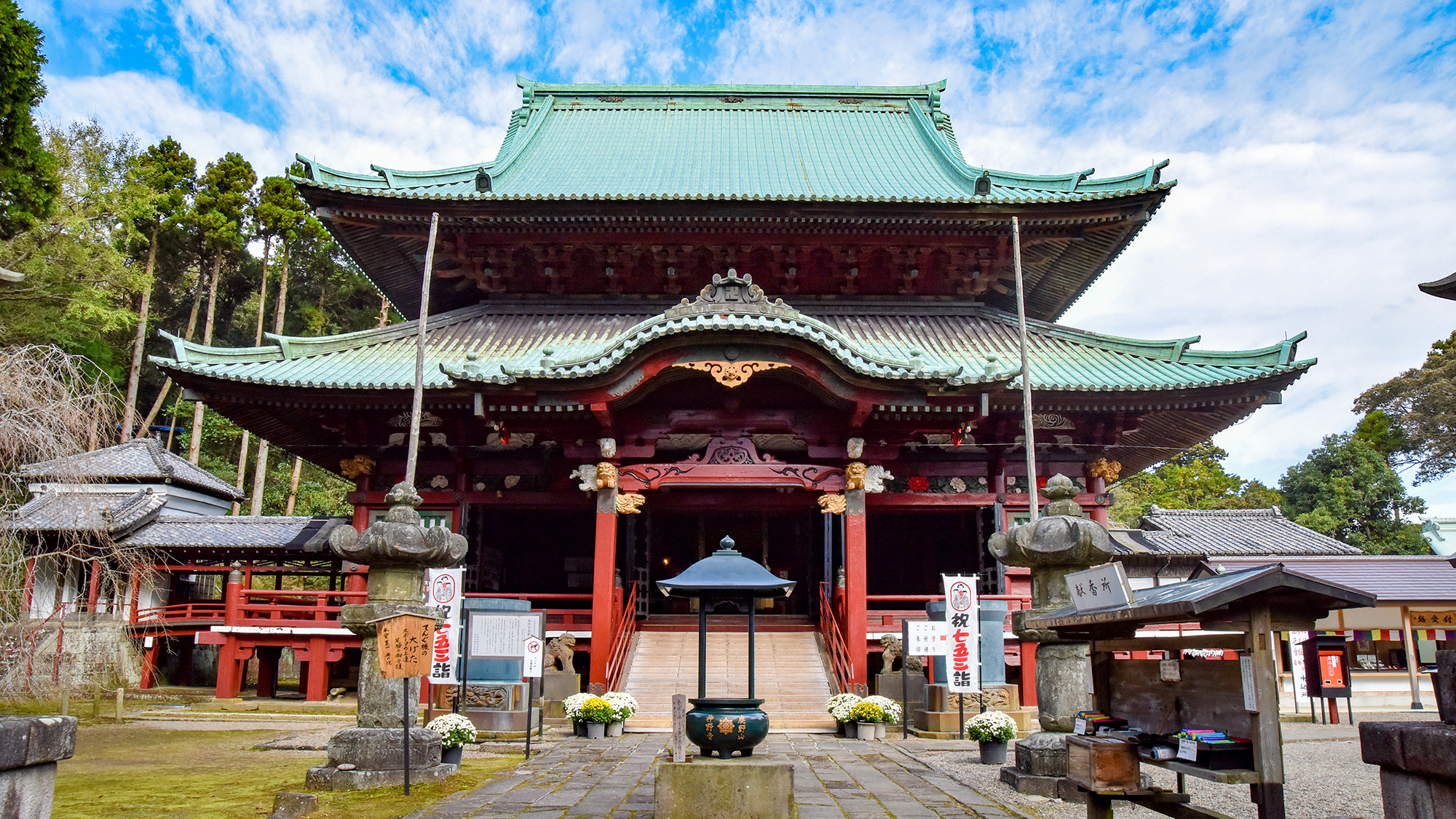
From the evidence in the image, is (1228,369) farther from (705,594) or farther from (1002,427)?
(705,594)

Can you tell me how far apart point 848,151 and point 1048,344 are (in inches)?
291

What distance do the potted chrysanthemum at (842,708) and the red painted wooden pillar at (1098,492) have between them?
6.49 meters

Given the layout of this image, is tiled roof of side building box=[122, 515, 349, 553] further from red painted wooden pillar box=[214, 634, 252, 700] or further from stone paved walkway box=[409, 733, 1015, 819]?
stone paved walkway box=[409, 733, 1015, 819]

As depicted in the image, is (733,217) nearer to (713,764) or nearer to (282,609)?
(713,764)

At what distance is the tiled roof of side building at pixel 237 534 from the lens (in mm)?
21531

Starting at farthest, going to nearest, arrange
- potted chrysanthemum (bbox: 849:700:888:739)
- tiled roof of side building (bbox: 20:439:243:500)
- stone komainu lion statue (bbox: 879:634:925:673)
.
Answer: tiled roof of side building (bbox: 20:439:243:500)
stone komainu lion statue (bbox: 879:634:925:673)
potted chrysanthemum (bbox: 849:700:888:739)

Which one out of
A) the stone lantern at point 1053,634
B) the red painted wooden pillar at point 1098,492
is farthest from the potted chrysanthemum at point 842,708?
the red painted wooden pillar at point 1098,492

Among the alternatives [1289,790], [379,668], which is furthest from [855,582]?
[379,668]

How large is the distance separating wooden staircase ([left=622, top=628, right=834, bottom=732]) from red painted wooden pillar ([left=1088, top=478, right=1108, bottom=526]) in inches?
219

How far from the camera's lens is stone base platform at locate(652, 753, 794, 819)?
23.1 feet

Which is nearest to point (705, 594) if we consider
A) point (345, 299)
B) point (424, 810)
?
point (424, 810)

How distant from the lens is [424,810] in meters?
7.40

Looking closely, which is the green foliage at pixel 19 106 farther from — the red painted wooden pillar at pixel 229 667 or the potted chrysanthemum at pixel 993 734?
the potted chrysanthemum at pixel 993 734

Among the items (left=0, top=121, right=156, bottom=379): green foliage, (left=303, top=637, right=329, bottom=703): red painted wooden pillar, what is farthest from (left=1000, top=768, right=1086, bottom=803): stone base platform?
(left=0, top=121, right=156, bottom=379): green foliage
